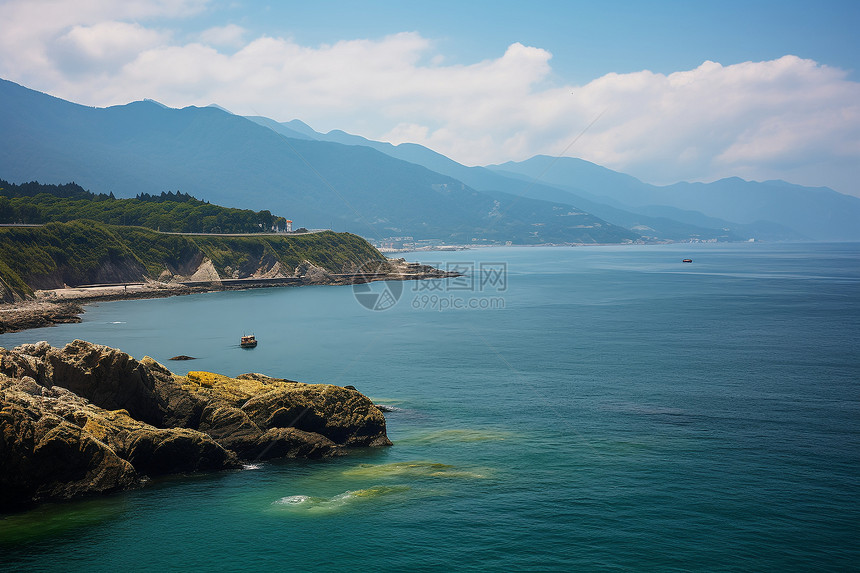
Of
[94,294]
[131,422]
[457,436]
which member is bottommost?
[457,436]

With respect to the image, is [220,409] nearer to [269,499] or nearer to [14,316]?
[269,499]

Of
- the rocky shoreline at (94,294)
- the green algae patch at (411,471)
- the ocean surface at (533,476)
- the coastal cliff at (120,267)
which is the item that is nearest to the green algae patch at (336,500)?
the ocean surface at (533,476)

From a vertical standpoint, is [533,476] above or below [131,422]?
below

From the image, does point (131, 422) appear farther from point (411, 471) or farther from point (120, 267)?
point (120, 267)

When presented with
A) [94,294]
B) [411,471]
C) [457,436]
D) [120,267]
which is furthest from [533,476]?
[120,267]

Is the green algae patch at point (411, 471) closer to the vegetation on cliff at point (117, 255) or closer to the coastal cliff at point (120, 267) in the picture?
the coastal cliff at point (120, 267)

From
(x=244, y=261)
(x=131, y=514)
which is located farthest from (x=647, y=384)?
(x=244, y=261)
